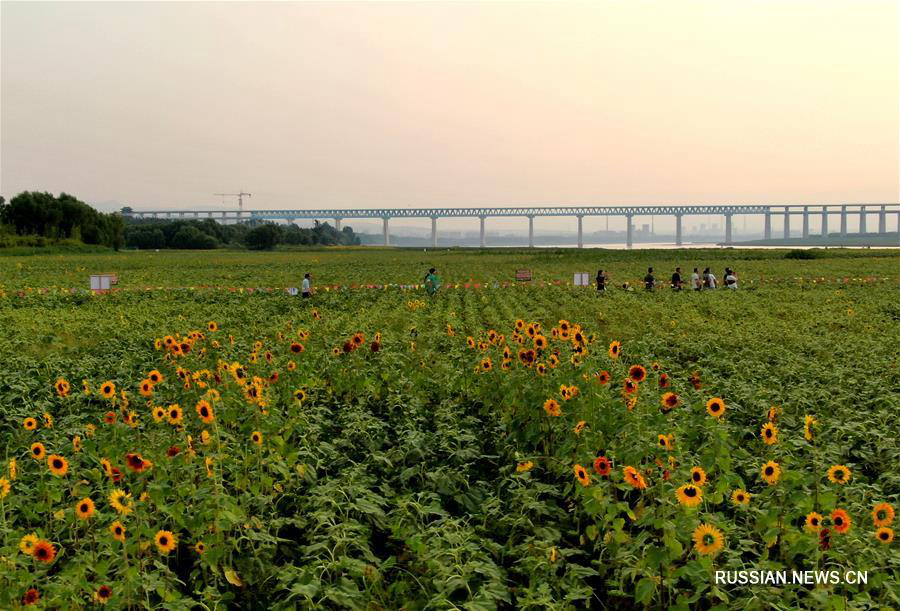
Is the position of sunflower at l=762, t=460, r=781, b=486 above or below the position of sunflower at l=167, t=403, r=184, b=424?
below

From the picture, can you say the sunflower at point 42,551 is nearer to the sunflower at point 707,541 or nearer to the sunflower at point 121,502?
the sunflower at point 121,502

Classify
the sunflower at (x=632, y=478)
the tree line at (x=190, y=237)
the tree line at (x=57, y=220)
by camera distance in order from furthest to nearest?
the tree line at (x=190, y=237) < the tree line at (x=57, y=220) < the sunflower at (x=632, y=478)

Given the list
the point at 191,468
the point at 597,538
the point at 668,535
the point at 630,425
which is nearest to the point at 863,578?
the point at 668,535

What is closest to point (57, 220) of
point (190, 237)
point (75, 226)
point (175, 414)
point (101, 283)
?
point (75, 226)

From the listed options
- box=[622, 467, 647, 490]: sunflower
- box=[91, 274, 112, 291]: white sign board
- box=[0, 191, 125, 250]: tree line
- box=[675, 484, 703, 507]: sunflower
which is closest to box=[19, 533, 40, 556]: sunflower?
box=[622, 467, 647, 490]: sunflower

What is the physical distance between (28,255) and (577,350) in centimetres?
8527

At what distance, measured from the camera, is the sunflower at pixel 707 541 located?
3982 mm

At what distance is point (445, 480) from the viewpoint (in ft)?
19.4

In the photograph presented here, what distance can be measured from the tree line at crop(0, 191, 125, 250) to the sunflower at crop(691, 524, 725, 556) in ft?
348

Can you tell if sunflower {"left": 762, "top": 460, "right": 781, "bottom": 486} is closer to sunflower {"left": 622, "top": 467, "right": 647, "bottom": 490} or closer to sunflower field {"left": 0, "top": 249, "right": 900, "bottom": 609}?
sunflower field {"left": 0, "top": 249, "right": 900, "bottom": 609}

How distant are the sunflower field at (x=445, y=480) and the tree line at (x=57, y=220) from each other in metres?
98.4

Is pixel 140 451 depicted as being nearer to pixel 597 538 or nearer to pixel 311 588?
pixel 311 588

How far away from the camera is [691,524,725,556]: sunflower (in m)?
3.98

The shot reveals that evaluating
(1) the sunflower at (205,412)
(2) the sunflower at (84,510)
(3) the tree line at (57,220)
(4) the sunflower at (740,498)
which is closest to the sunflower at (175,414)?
(1) the sunflower at (205,412)
